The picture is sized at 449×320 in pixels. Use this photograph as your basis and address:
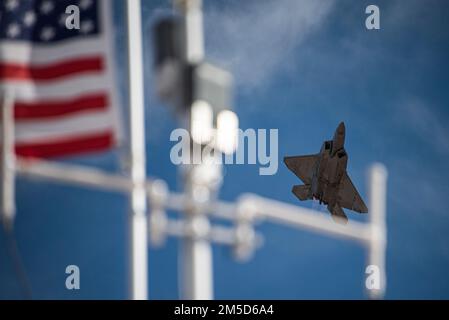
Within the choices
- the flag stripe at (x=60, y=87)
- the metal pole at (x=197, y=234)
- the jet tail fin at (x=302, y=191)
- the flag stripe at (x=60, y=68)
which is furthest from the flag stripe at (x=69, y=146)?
the jet tail fin at (x=302, y=191)

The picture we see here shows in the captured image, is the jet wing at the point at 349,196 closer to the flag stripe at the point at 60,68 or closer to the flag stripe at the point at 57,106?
the flag stripe at the point at 60,68

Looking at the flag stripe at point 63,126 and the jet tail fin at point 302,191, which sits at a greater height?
the jet tail fin at point 302,191

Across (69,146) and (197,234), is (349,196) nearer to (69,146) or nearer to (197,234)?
(69,146)

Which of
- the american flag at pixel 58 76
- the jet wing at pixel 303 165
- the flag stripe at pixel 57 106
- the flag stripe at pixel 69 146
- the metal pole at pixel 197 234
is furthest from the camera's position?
the jet wing at pixel 303 165

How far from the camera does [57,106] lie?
12.3 m

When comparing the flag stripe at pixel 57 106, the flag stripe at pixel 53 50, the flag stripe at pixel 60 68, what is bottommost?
the flag stripe at pixel 57 106

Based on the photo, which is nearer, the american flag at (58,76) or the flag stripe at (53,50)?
the american flag at (58,76)

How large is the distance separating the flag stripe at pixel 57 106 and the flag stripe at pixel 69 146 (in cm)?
42

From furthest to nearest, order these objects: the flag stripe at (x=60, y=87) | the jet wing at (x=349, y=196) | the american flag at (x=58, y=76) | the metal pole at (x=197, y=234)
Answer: the jet wing at (x=349, y=196) → the flag stripe at (x=60, y=87) → the american flag at (x=58, y=76) → the metal pole at (x=197, y=234)

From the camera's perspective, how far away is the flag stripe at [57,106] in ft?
39.8

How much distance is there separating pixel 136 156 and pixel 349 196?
33323mm

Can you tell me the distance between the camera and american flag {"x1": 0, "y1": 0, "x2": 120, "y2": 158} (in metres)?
12.0

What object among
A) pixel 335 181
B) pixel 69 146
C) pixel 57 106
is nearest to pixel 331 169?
pixel 335 181
